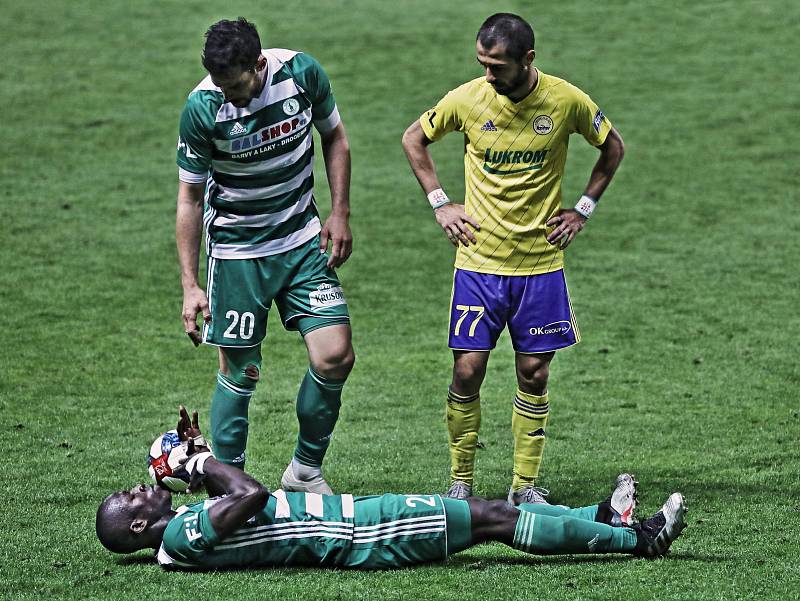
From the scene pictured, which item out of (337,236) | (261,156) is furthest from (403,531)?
(261,156)

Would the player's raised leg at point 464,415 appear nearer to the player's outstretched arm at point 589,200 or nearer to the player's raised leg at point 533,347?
the player's raised leg at point 533,347

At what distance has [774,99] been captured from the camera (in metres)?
16.4

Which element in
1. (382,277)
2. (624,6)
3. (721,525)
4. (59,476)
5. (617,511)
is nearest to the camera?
(617,511)

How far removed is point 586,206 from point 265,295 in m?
1.61

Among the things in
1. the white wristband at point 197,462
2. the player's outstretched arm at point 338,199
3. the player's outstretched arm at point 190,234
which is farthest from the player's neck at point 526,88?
the white wristband at point 197,462

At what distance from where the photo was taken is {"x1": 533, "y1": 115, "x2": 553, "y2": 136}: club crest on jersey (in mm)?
6141

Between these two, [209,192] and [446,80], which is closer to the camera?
[209,192]

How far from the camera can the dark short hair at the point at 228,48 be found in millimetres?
5562

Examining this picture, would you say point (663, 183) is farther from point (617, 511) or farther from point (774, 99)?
point (617, 511)

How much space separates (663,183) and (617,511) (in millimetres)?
8584

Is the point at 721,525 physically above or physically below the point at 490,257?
below

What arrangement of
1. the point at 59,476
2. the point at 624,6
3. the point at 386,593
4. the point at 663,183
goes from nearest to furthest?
1. the point at 386,593
2. the point at 59,476
3. the point at 663,183
4. the point at 624,6

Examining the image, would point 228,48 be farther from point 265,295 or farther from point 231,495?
point 231,495

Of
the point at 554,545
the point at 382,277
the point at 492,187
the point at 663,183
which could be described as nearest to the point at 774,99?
the point at 663,183
